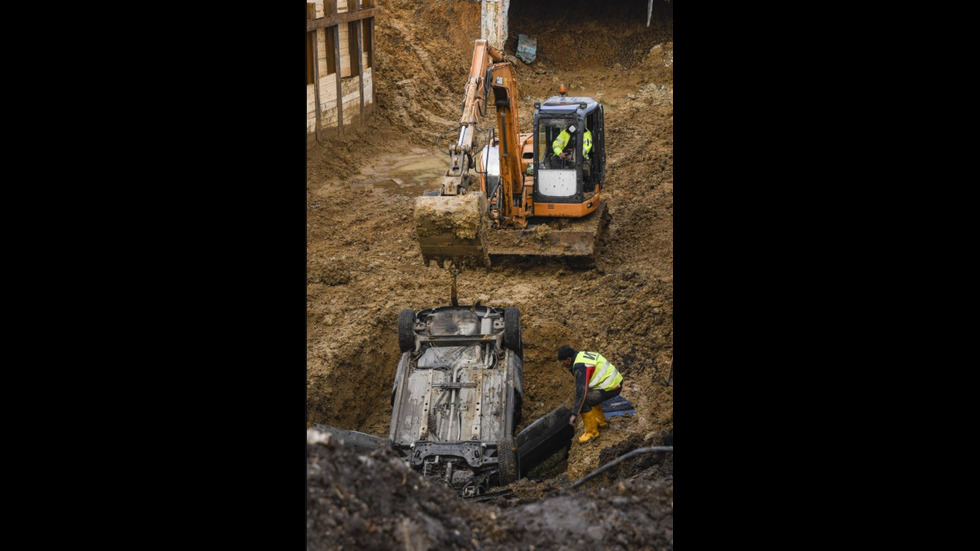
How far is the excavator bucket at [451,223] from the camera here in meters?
10.4

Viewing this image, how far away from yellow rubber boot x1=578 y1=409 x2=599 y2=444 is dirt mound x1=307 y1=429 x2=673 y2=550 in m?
3.12

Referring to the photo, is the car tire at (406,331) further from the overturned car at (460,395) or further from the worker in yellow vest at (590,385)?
the worker in yellow vest at (590,385)

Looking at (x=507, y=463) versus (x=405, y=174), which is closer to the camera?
(x=507, y=463)

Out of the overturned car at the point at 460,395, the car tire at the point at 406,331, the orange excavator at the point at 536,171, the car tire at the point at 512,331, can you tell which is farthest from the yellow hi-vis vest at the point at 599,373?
the orange excavator at the point at 536,171

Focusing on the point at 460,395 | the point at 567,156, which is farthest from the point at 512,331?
the point at 567,156

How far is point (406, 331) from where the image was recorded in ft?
31.8

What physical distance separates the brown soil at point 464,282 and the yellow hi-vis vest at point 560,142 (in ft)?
5.51

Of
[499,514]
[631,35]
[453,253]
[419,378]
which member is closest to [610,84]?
[631,35]

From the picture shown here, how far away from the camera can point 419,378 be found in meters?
8.97

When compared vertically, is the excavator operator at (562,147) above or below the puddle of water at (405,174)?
above

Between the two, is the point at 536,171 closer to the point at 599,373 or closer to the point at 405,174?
the point at 599,373

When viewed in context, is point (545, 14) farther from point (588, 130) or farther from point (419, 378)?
point (419, 378)

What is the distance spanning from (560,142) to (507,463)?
6117 mm

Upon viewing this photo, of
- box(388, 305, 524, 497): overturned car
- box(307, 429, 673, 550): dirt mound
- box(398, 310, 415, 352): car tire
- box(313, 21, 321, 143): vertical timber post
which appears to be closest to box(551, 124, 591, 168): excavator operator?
box(388, 305, 524, 497): overturned car
